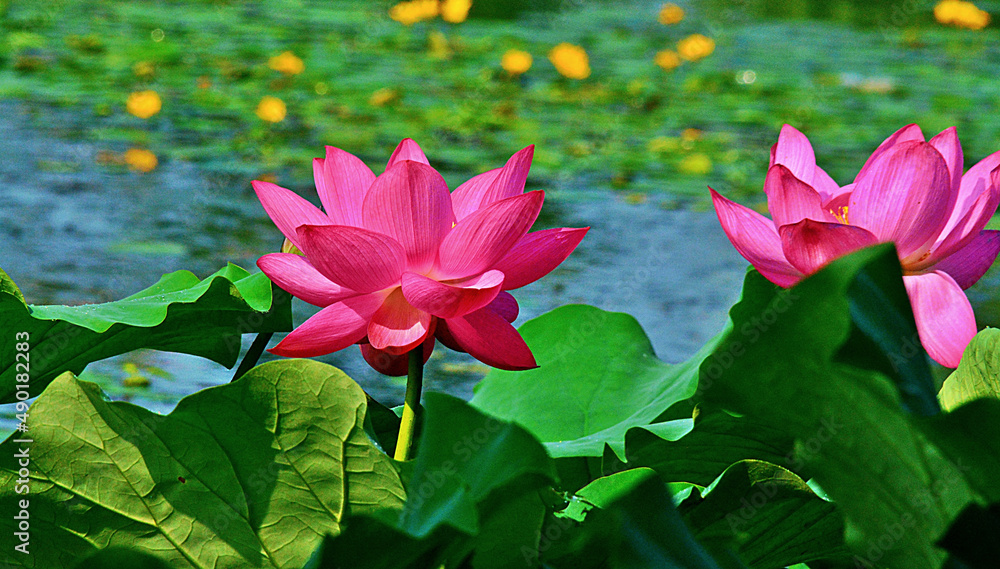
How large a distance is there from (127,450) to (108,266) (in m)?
2.05

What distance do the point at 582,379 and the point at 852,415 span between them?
67 cm

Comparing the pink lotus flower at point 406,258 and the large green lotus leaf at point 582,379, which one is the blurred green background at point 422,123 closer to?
the large green lotus leaf at point 582,379

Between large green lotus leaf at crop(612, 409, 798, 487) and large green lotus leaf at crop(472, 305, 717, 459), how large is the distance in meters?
0.12

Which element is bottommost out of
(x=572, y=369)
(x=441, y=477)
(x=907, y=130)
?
(x=572, y=369)

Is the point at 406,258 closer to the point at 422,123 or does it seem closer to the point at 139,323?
the point at 139,323

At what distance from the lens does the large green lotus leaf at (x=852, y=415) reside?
447mm

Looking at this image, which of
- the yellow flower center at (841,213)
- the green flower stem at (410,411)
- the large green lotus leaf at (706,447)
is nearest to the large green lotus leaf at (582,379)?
the large green lotus leaf at (706,447)

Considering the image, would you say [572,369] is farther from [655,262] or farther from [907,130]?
[655,262]

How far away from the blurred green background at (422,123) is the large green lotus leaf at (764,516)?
118cm

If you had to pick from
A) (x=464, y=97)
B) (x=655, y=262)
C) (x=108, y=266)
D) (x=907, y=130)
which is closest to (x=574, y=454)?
(x=907, y=130)

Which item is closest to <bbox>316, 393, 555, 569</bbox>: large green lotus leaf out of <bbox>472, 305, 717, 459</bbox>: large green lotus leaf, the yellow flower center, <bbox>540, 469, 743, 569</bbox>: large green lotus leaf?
<bbox>540, 469, 743, 569</bbox>: large green lotus leaf

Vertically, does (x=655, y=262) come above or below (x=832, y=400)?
below

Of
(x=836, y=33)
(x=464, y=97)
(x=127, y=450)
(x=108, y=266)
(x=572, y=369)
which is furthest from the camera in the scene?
(x=836, y=33)

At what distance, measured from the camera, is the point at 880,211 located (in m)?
0.69
